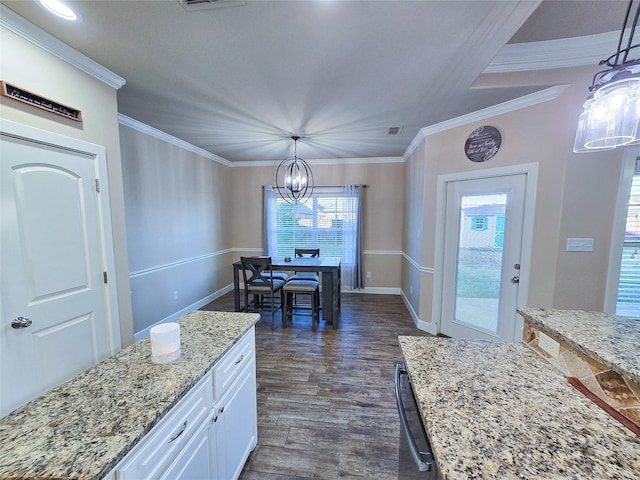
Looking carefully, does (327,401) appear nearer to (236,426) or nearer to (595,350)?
(236,426)

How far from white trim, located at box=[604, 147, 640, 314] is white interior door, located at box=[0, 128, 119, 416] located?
161 inches

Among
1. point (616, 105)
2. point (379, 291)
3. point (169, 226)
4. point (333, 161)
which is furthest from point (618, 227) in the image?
point (169, 226)

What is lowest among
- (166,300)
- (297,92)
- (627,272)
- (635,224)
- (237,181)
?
(166,300)

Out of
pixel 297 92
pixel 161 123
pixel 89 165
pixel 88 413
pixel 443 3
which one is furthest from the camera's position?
pixel 161 123

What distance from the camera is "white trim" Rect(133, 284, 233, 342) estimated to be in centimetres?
310

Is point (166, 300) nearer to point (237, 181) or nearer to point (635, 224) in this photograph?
point (237, 181)

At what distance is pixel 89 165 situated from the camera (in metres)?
1.90

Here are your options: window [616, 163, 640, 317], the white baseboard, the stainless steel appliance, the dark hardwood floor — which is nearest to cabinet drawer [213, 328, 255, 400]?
the dark hardwood floor

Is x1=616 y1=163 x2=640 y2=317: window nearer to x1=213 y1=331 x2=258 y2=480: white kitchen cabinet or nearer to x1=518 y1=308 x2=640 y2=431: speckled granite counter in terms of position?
x1=518 y1=308 x2=640 y2=431: speckled granite counter

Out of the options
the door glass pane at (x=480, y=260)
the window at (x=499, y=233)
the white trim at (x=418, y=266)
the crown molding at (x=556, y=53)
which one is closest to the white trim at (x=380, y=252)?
the white trim at (x=418, y=266)

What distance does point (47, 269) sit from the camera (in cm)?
166

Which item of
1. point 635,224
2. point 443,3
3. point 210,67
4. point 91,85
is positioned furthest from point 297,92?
point 635,224

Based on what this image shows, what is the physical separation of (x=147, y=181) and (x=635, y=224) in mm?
4865

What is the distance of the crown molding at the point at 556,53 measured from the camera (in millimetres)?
1939
